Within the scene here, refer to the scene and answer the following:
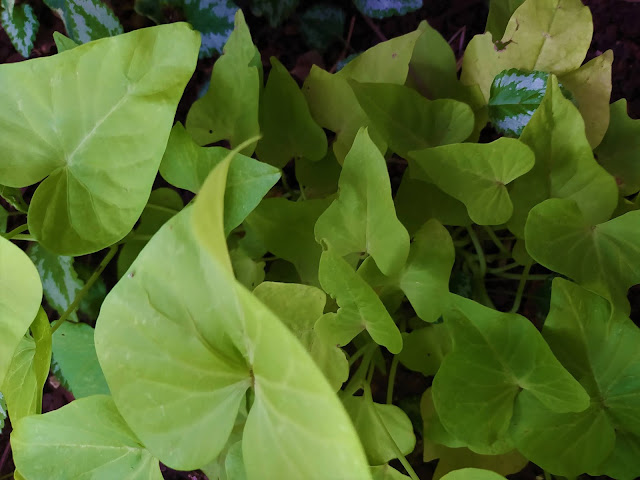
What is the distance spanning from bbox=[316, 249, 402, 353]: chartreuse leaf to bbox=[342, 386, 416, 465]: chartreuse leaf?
0.28 feet

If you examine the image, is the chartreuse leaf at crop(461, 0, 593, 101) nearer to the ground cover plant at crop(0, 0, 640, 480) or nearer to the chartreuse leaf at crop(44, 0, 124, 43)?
the ground cover plant at crop(0, 0, 640, 480)

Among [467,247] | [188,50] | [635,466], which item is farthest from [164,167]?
[635,466]

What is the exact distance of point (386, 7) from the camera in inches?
26.2

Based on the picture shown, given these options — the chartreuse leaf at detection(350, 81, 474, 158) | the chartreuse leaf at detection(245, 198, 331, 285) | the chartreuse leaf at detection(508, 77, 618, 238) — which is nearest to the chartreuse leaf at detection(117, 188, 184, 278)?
the chartreuse leaf at detection(245, 198, 331, 285)

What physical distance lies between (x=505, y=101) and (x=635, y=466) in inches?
13.8

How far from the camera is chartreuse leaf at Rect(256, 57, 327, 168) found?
1.86 ft

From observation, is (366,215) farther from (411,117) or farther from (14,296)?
(14,296)

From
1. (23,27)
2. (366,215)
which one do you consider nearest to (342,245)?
(366,215)

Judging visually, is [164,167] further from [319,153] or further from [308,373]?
[308,373]

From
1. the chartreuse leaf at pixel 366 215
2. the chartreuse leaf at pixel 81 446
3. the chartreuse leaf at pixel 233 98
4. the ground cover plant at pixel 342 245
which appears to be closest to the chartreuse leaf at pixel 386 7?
the ground cover plant at pixel 342 245

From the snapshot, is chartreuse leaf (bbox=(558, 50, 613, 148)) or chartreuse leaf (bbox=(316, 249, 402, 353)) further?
chartreuse leaf (bbox=(558, 50, 613, 148))

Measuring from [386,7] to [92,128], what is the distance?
0.38m

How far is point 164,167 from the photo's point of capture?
1.71 feet

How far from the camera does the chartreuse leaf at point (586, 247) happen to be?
1.50 feet
